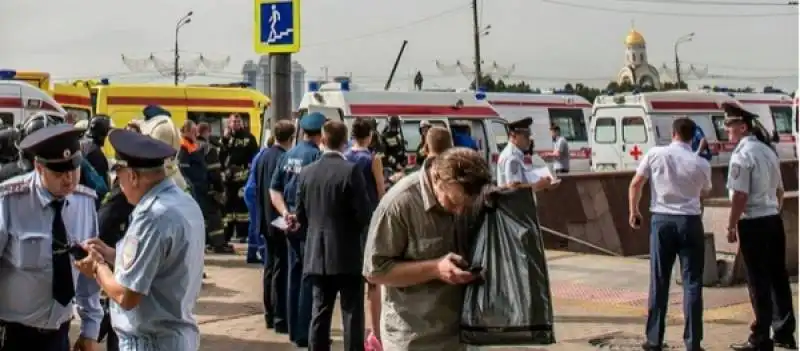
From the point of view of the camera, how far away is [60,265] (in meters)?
4.43

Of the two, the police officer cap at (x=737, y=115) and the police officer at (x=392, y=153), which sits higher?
the police officer cap at (x=737, y=115)

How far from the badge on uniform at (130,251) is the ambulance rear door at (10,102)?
15.5 m

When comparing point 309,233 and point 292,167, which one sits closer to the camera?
point 309,233

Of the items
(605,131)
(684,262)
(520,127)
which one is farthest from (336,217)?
(605,131)

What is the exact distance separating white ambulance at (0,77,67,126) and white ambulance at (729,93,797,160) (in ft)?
72.6

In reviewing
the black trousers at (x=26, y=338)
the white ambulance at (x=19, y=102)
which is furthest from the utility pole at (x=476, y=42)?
the black trousers at (x=26, y=338)

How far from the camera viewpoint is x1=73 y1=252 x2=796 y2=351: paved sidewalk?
872 centimetres

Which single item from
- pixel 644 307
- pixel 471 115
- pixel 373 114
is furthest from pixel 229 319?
pixel 471 115

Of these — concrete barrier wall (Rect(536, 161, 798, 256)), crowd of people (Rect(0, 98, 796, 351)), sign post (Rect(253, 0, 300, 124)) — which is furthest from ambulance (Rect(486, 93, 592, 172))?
crowd of people (Rect(0, 98, 796, 351))

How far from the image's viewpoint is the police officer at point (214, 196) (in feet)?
46.0

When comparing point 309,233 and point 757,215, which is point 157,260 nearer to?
point 309,233

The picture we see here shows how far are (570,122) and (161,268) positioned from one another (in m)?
27.9

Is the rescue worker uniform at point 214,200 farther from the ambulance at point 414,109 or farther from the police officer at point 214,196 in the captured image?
the ambulance at point 414,109

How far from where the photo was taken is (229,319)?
31.9ft
